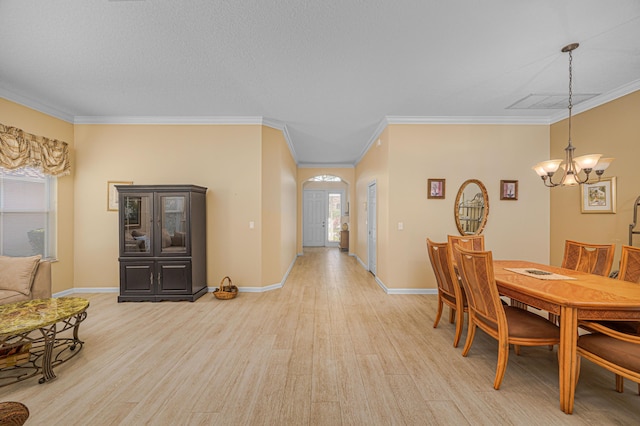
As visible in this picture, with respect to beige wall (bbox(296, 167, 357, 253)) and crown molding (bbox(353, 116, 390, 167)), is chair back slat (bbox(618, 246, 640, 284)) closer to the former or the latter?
crown molding (bbox(353, 116, 390, 167))

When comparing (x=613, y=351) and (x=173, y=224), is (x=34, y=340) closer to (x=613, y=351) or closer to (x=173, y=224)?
(x=173, y=224)

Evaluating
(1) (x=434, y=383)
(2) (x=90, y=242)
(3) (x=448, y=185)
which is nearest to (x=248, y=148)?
(2) (x=90, y=242)

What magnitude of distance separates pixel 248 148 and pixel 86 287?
3561 millimetres

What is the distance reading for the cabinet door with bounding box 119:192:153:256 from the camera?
12.8 ft

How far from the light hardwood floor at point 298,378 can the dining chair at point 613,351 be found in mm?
393

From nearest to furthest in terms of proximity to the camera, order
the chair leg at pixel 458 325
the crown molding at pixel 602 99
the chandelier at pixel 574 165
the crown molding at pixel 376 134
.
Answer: the chandelier at pixel 574 165, the chair leg at pixel 458 325, the crown molding at pixel 602 99, the crown molding at pixel 376 134

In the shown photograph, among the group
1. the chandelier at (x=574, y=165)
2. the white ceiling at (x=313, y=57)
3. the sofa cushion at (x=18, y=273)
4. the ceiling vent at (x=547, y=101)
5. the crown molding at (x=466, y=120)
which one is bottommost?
the sofa cushion at (x=18, y=273)

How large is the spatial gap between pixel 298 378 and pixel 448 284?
1834mm

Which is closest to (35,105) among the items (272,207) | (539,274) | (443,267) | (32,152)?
(32,152)

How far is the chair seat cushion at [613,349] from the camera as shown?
1593 millimetres

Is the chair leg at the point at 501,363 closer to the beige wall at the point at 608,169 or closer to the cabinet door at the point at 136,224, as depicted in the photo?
the beige wall at the point at 608,169

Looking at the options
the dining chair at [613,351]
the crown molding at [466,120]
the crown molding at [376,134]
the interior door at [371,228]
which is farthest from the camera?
the interior door at [371,228]

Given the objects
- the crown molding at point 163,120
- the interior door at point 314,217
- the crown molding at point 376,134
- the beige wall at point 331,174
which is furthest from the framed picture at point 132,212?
the interior door at point 314,217

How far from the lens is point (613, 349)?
1692 millimetres
